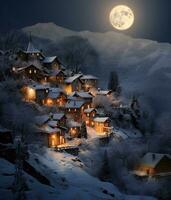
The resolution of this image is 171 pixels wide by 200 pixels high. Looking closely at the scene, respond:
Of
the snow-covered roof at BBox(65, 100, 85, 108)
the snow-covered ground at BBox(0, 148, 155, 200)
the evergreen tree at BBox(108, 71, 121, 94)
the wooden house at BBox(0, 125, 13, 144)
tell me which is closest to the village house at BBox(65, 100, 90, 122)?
the snow-covered roof at BBox(65, 100, 85, 108)

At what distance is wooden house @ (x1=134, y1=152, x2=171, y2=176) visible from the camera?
2126 inches

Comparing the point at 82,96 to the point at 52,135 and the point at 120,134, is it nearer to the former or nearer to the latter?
the point at 120,134

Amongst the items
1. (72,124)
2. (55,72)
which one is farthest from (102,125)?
(55,72)

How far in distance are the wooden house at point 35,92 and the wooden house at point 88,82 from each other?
45.5 feet

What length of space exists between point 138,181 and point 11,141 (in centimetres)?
1757

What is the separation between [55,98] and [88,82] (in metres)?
14.4

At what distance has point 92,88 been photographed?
74500mm

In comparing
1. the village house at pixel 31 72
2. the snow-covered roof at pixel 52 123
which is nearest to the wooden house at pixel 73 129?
the snow-covered roof at pixel 52 123

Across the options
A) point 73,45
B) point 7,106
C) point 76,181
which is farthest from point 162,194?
point 73,45

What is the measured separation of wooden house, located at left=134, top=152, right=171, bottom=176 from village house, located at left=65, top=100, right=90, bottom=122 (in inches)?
483

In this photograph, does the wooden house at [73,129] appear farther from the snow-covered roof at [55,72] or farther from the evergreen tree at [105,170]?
the snow-covered roof at [55,72]

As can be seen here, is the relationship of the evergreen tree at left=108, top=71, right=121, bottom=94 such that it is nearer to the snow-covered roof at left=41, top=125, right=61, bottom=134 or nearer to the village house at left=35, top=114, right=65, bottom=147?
the village house at left=35, top=114, right=65, bottom=147

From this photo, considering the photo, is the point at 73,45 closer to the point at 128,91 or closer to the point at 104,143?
the point at 128,91

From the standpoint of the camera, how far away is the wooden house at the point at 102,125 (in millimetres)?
62312
